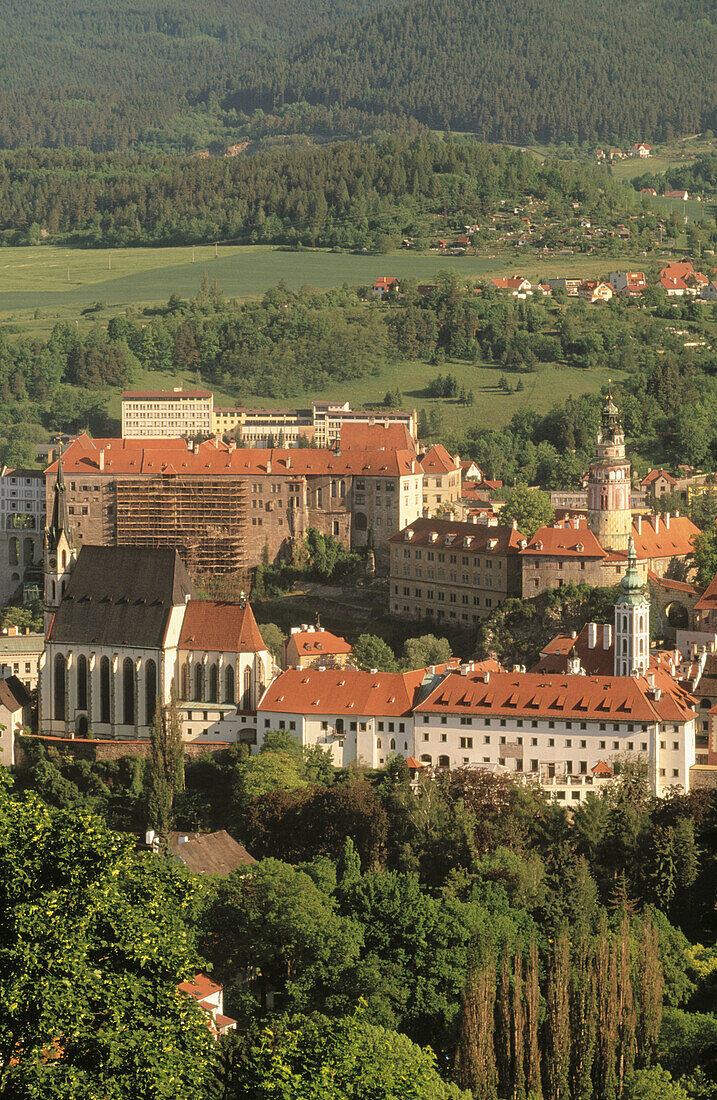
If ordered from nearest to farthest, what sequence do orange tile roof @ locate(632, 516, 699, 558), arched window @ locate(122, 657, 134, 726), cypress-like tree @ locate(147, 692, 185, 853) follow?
cypress-like tree @ locate(147, 692, 185, 853), arched window @ locate(122, 657, 134, 726), orange tile roof @ locate(632, 516, 699, 558)

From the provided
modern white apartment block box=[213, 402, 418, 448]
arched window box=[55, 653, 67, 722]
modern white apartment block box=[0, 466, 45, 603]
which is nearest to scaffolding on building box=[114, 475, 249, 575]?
modern white apartment block box=[0, 466, 45, 603]

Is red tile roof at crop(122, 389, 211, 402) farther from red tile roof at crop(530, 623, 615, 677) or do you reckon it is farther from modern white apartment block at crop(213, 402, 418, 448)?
red tile roof at crop(530, 623, 615, 677)

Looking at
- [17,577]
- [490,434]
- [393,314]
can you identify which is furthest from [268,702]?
[393,314]

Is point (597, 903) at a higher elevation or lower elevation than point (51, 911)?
lower

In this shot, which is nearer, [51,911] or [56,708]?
[51,911]

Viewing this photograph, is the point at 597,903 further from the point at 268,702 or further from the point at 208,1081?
the point at 208,1081

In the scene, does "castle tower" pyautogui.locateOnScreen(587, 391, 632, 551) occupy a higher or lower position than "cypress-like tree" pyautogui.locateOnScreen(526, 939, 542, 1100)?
higher

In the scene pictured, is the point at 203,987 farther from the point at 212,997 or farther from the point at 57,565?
the point at 57,565
